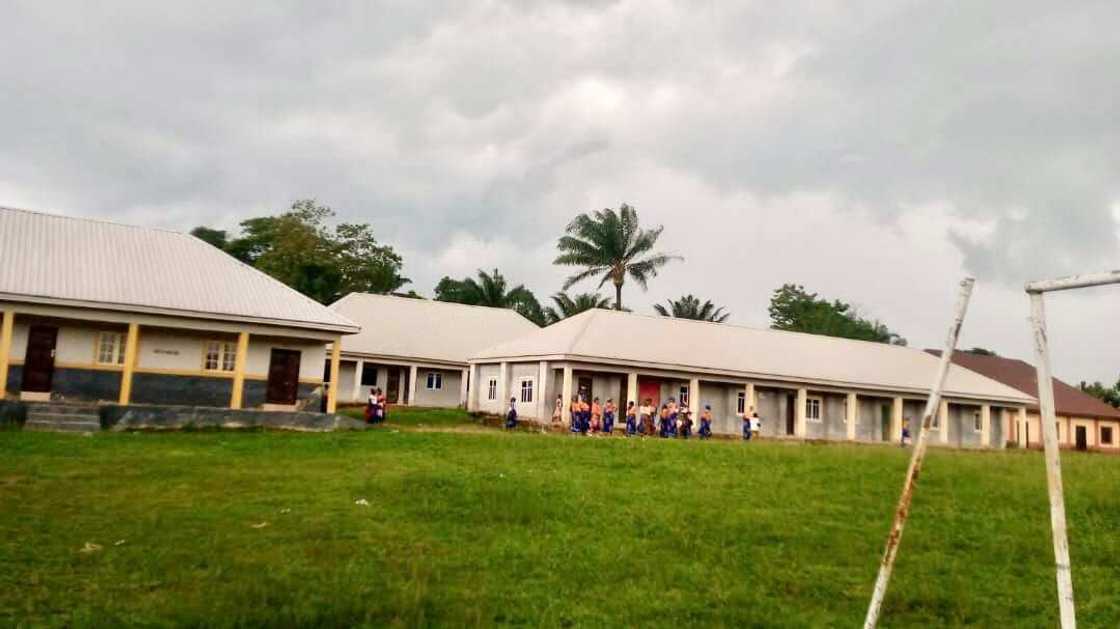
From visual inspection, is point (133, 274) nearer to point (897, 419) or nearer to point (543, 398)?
point (543, 398)

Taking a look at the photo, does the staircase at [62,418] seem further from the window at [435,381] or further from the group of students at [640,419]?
the window at [435,381]

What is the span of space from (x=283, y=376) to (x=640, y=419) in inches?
463

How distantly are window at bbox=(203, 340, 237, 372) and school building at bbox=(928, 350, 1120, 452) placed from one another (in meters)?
36.8

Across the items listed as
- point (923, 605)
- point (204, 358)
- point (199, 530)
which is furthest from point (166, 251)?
point (923, 605)

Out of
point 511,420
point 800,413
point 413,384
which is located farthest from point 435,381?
point 800,413

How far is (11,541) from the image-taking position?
34.9 ft

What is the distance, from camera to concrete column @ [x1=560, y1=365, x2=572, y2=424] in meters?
30.6

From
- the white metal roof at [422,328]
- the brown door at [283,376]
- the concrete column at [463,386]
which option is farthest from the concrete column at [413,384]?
the brown door at [283,376]

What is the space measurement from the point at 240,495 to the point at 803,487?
9253 millimetres

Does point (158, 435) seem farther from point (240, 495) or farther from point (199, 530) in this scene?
point (199, 530)

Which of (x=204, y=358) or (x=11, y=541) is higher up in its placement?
(x=204, y=358)

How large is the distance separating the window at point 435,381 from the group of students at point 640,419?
34.9 ft

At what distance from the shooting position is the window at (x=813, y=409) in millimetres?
35906

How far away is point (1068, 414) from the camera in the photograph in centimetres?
4753
